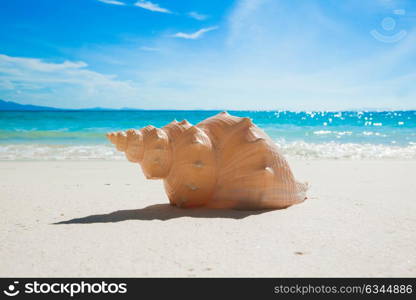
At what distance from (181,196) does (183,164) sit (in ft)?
1.23

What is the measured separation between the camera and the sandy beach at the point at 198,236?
2.49m

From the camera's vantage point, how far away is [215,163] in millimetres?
4027

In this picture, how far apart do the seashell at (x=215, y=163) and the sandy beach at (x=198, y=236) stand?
0.58ft

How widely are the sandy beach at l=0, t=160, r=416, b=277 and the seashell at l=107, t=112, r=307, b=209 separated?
178 mm

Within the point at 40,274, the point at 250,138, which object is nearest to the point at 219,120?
the point at 250,138

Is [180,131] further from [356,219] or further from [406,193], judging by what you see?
[406,193]

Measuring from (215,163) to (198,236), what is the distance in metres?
1.04

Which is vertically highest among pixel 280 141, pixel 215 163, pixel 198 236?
pixel 280 141

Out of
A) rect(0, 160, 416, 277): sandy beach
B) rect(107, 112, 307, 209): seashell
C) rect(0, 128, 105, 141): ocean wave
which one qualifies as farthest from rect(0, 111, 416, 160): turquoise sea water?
rect(107, 112, 307, 209): seashell

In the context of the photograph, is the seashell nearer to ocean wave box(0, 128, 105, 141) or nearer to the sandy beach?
the sandy beach

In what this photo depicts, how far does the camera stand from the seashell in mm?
3939

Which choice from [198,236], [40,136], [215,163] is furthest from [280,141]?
[198,236]

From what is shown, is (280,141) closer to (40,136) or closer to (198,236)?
(40,136)

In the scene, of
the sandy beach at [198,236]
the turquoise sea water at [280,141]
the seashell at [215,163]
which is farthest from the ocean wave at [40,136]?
the seashell at [215,163]
